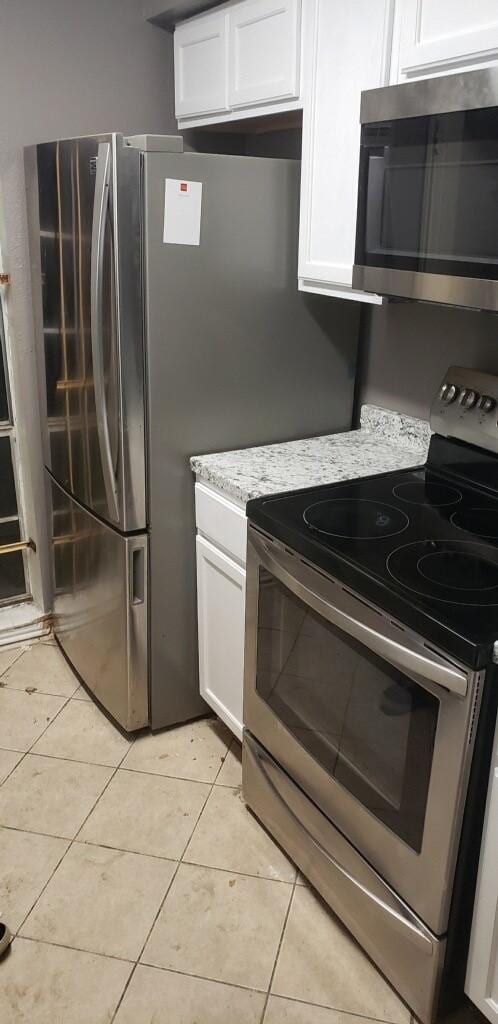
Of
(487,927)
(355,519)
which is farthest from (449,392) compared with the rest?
(487,927)

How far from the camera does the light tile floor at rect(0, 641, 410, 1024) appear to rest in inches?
63.0

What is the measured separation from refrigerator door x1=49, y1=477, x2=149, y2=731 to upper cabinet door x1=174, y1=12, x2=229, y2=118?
1.24m

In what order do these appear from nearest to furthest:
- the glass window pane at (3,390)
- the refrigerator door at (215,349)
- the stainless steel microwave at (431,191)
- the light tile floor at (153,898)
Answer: the stainless steel microwave at (431,191) < the light tile floor at (153,898) < the refrigerator door at (215,349) < the glass window pane at (3,390)

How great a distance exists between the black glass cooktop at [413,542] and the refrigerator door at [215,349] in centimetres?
41

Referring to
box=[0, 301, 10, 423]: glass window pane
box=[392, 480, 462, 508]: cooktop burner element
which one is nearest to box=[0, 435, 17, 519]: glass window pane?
box=[0, 301, 10, 423]: glass window pane

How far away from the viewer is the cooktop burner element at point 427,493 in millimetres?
1854

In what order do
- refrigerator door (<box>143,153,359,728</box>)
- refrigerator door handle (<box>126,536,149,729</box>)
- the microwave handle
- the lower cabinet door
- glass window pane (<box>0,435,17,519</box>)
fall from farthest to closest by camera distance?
glass window pane (<box>0,435,17,519</box>) < refrigerator door handle (<box>126,536,149,729</box>) < the lower cabinet door < refrigerator door (<box>143,153,359,728</box>) < the microwave handle

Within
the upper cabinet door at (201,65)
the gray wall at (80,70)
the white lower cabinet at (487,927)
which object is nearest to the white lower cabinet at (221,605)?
the white lower cabinet at (487,927)

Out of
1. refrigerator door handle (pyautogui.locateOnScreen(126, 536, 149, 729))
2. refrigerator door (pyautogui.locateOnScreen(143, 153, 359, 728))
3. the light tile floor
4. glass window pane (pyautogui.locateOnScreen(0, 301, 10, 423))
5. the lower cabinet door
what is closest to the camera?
the light tile floor

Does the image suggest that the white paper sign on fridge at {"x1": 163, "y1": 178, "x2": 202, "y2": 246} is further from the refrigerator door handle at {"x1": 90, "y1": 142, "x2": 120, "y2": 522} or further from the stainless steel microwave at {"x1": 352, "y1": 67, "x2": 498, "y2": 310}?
the stainless steel microwave at {"x1": 352, "y1": 67, "x2": 498, "y2": 310}

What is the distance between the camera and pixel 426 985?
58.0 inches

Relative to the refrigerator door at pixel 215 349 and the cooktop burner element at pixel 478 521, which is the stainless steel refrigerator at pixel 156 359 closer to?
the refrigerator door at pixel 215 349

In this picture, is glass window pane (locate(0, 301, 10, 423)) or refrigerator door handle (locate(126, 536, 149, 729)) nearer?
refrigerator door handle (locate(126, 536, 149, 729))

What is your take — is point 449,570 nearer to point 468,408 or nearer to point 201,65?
point 468,408
